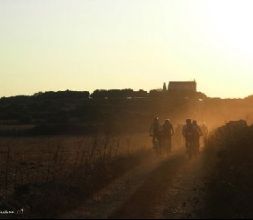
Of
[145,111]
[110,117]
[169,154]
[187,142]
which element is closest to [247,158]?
[187,142]

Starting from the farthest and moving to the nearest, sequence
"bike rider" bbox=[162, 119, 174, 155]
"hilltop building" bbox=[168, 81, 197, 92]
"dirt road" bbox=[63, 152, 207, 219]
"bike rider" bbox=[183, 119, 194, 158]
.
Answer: "hilltop building" bbox=[168, 81, 197, 92], "bike rider" bbox=[162, 119, 174, 155], "bike rider" bbox=[183, 119, 194, 158], "dirt road" bbox=[63, 152, 207, 219]

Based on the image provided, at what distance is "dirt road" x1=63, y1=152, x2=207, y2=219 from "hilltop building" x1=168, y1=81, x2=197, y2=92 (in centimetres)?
7538

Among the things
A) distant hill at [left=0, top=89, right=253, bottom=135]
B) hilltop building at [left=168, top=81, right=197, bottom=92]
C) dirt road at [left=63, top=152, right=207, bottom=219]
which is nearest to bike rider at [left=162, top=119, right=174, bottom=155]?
dirt road at [left=63, top=152, right=207, bottom=219]

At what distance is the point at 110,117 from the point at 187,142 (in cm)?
7237

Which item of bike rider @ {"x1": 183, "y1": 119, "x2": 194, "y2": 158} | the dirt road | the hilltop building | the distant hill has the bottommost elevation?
the dirt road

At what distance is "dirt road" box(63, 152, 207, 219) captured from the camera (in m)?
16.4

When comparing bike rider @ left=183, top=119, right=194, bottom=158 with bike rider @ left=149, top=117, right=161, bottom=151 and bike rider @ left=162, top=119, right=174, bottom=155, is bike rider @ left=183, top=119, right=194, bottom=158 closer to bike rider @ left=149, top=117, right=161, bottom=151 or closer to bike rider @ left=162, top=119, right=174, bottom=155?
bike rider @ left=162, top=119, right=174, bottom=155

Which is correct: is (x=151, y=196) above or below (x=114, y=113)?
below

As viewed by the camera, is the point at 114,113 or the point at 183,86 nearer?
the point at 183,86

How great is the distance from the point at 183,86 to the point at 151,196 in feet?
281

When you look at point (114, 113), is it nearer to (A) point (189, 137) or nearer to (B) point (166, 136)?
(B) point (166, 136)

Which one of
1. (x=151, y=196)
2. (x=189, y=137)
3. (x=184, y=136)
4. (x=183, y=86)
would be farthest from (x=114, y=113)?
(x=151, y=196)

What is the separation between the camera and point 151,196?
1916 cm

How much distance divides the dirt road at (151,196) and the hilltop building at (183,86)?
247 feet
